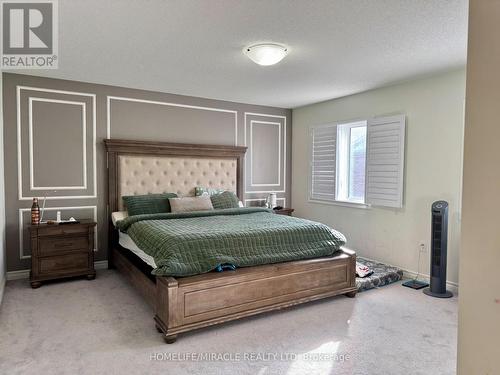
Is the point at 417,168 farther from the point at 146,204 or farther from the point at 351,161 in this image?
the point at 146,204

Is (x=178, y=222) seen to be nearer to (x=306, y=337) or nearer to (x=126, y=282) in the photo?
(x=126, y=282)

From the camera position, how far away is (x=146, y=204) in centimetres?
418

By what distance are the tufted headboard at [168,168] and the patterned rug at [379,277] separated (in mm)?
2301

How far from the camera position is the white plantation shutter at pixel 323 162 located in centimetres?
510

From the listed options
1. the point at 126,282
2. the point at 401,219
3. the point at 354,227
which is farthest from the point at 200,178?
the point at 401,219

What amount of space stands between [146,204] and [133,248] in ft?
2.66

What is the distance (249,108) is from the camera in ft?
17.9

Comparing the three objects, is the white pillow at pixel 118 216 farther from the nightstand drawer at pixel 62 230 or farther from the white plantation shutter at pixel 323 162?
the white plantation shutter at pixel 323 162

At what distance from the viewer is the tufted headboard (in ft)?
14.3

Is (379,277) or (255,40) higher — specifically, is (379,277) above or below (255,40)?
below

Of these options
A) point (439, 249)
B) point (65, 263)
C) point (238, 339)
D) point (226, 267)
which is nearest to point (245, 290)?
point (226, 267)

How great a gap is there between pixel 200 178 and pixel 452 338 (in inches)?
139

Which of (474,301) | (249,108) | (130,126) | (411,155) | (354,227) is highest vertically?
(249,108)

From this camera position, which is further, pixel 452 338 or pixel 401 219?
pixel 401 219
